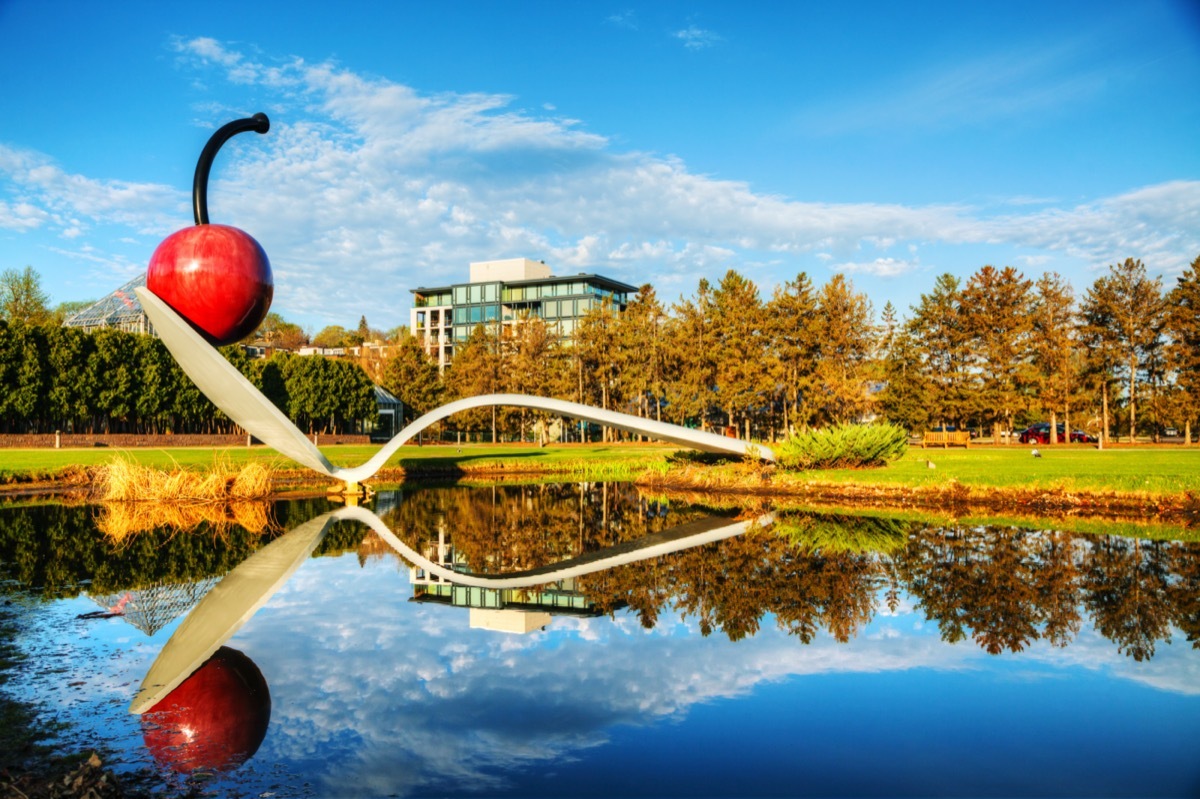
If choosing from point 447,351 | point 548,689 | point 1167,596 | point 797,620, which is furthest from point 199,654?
point 447,351

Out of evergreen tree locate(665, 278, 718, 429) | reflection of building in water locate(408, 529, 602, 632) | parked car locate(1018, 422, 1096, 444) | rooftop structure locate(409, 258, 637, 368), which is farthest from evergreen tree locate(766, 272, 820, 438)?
rooftop structure locate(409, 258, 637, 368)

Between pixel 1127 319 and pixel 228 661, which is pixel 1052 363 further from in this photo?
pixel 228 661

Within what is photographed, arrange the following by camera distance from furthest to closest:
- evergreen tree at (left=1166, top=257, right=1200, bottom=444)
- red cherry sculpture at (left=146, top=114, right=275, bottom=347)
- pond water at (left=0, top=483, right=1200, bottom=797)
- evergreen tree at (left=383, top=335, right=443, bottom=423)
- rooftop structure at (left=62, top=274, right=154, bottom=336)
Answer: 1. rooftop structure at (left=62, top=274, right=154, bottom=336)
2. evergreen tree at (left=383, top=335, right=443, bottom=423)
3. evergreen tree at (left=1166, top=257, right=1200, bottom=444)
4. red cherry sculpture at (left=146, top=114, right=275, bottom=347)
5. pond water at (left=0, top=483, right=1200, bottom=797)

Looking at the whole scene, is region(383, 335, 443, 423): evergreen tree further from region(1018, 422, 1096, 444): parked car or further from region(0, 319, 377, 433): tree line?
region(1018, 422, 1096, 444): parked car

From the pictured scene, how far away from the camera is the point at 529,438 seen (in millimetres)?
62250

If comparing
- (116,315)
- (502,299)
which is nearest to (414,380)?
(116,315)

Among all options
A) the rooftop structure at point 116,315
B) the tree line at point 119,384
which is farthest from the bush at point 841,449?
the rooftop structure at point 116,315

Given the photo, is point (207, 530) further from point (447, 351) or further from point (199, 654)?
point (447, 351)

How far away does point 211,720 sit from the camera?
4.76m

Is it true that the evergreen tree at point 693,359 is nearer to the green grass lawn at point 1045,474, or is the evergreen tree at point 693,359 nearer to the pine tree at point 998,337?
the pine tree at point 998,337

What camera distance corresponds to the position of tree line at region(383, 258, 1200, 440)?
35562mm

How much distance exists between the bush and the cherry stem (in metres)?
14.2

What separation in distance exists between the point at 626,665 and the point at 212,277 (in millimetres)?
8595

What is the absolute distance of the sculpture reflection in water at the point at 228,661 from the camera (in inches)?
175
